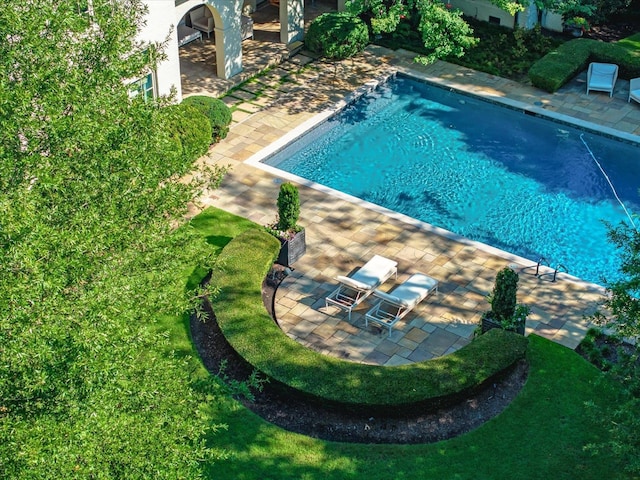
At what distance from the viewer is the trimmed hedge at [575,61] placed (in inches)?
1109

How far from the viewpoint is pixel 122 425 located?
35.0 ft

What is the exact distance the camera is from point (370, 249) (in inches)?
845

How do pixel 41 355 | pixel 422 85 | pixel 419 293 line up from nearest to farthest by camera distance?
pixel 41 355
pixel 419 293
pixel 422 85

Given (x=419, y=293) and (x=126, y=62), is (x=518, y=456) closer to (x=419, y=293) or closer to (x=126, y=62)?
(x=419, y=293)

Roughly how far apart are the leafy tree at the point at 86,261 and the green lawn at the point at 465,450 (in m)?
2.81

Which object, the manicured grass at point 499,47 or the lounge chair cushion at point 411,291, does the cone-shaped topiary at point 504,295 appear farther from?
the manicured grass at point 499,47

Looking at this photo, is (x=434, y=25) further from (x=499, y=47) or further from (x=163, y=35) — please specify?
(x=163, y=35)

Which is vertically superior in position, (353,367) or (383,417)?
(353,367)

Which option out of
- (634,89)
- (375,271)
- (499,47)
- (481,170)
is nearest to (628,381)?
(375,271)

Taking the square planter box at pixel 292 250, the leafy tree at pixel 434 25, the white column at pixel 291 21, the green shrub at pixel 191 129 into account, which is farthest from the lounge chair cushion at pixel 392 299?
the white column at pixel 291 21

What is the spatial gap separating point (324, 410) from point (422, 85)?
15246 millimetres

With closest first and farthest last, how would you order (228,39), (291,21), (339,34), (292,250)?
(292,250) < (228,39) < (339,34) < (291,21)

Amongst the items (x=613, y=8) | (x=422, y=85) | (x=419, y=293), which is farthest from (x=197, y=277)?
(x=613, y=8)

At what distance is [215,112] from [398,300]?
855 centimetres
